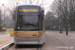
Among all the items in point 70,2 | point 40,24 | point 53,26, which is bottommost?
point 53,26

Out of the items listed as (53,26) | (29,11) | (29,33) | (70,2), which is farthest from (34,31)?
(53,26)

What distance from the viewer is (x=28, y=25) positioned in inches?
319

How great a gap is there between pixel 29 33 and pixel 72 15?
39988 millimetres

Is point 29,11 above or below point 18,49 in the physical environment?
above

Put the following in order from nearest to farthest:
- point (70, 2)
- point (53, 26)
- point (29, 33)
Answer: point (29, 33), point (70, 2), point (53, 26)

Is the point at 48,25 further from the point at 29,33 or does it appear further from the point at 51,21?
the point at 29,33

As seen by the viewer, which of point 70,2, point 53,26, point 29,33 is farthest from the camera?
point 53,26

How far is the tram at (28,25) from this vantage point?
8.05 meters

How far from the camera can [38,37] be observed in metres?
8.10

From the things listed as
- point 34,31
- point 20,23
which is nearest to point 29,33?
point 34,31

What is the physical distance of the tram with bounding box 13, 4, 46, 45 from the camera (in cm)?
805

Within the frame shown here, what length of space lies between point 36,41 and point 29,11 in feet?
7.72

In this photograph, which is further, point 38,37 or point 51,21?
point 51,21

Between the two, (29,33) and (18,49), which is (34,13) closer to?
(29,33)
